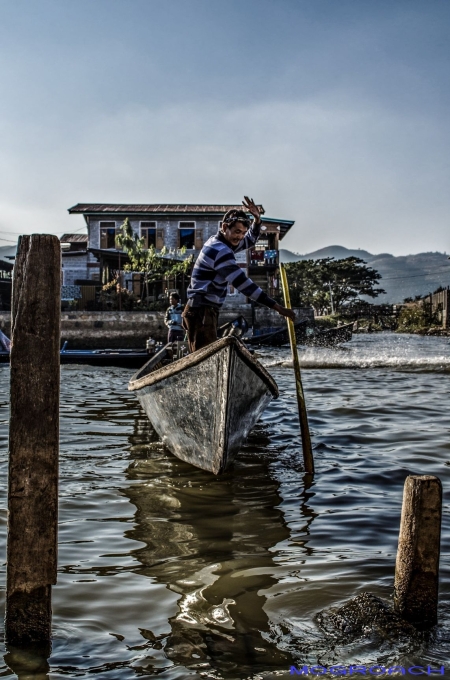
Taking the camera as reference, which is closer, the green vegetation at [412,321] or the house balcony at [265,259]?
the house balcony at [265,259]

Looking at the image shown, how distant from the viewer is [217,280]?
5836 mm

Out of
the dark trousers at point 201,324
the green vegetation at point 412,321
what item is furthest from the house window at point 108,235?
the dark trousers at point 201,324

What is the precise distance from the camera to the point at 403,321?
4459 cm

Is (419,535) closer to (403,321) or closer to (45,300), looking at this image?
(45,300)

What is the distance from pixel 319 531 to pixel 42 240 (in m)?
2.71

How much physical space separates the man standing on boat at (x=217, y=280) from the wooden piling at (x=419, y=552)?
2.93 metres

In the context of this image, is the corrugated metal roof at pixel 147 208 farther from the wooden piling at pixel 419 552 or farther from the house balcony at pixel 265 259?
the wooden piling at pixel 419 552

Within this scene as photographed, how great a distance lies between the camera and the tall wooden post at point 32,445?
265 centimetres

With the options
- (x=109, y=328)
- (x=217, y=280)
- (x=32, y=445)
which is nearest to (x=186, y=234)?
(x=109, y=328)

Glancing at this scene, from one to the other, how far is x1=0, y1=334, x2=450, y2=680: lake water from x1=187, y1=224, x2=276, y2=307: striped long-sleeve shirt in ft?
5.29

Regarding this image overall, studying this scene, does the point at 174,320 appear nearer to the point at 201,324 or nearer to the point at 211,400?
the point at 201,324

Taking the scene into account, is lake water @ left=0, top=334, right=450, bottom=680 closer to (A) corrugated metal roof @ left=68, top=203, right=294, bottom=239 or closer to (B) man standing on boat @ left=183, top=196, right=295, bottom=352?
(B) man standing on boat @ left=183, top=196, right=295, bottom=352

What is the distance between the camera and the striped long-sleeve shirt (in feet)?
18.0

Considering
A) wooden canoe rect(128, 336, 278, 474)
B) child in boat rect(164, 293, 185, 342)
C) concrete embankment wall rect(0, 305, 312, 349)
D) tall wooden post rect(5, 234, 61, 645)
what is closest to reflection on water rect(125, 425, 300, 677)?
wooden canoe rect(128, 336, 278, 474)
